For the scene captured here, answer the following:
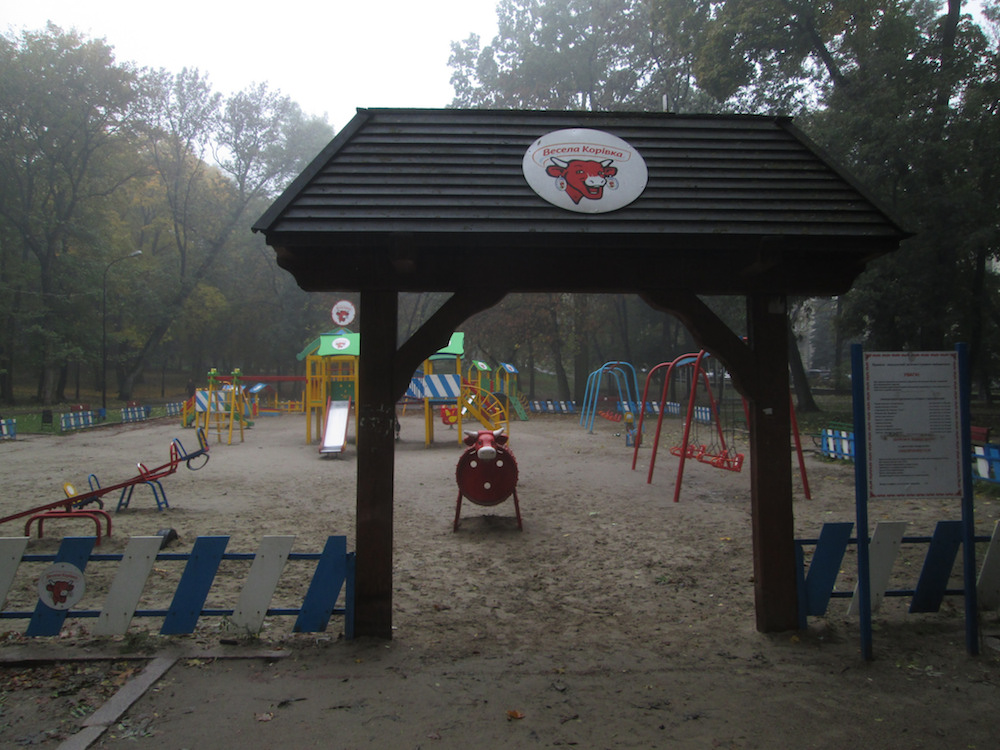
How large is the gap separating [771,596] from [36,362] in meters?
42.0

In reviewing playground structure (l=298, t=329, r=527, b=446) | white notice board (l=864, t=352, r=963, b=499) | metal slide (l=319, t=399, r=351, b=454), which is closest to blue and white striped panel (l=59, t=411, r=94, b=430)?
playground structure (l=298, t=329, r=527, b=446)

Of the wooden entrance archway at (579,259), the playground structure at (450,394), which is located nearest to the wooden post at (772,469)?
the wooden entrance archway at (579,259)

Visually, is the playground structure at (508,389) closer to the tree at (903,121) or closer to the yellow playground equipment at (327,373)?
the yellow playground equipment at (327,373)

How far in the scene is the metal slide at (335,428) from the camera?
15344 millimetres

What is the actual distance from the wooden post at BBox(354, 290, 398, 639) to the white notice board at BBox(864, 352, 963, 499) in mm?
3161

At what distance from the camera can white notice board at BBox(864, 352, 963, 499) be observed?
4.17m

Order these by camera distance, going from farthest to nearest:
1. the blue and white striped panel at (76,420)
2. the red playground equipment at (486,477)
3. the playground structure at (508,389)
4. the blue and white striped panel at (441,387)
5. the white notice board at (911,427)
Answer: the playground structure at (508,389), the blue and white striped panel at (76,420), the blue and white striped panel at (441,387), the red playground equipment at (486,477), the white notice board at (911,427)

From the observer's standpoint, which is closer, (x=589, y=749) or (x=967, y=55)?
(x=589, y=749)

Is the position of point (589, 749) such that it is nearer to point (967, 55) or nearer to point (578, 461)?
point (578, 461)

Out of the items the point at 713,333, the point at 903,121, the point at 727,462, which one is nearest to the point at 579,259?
the point at 713,333

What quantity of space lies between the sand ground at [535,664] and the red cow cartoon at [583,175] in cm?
316

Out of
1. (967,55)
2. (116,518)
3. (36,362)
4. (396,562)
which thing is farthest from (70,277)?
(967,55)

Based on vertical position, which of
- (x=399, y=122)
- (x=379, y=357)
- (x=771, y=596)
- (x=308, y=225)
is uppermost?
(x=399, y=122)

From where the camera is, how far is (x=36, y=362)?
119ft
